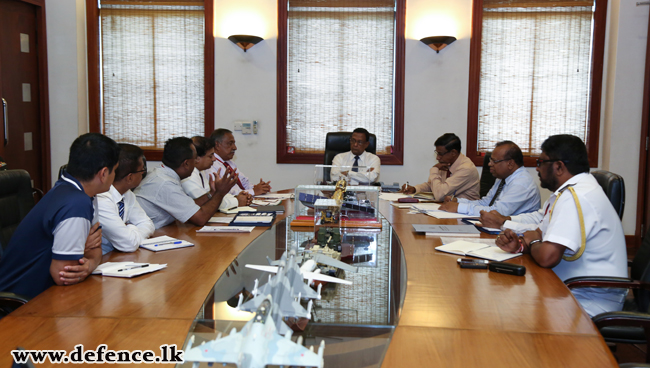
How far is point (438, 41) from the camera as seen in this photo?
16.6ft

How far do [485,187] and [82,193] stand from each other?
144 inches

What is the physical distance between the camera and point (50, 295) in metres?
1.48

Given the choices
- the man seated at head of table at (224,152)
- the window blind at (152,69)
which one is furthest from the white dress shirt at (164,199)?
the window blind at (152,69)

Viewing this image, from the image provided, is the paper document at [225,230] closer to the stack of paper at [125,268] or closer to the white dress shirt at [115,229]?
the white dress shirt at [115,229]

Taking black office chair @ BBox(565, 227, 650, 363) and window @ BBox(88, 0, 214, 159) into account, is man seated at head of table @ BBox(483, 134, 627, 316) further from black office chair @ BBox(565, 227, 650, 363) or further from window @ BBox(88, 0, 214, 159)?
window @ BBox(88, 0, 214, 159)

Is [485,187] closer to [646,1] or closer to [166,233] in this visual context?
[646,1]

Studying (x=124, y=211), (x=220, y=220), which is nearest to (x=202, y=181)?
(x=220, y=220)

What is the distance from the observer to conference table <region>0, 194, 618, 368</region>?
3.71ft

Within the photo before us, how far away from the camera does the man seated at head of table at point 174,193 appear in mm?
2660

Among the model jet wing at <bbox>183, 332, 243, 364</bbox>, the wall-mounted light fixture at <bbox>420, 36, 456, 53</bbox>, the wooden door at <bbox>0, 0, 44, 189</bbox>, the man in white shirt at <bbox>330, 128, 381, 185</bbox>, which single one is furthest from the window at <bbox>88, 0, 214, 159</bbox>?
the model jet wing at <bbox>183, 332, 243, 364</bbox>

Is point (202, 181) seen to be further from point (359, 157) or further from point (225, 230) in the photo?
point (359, 157)

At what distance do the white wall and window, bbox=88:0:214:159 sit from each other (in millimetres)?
187

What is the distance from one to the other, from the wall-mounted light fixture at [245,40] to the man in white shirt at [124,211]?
3119mm

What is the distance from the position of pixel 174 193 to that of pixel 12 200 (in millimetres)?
742
